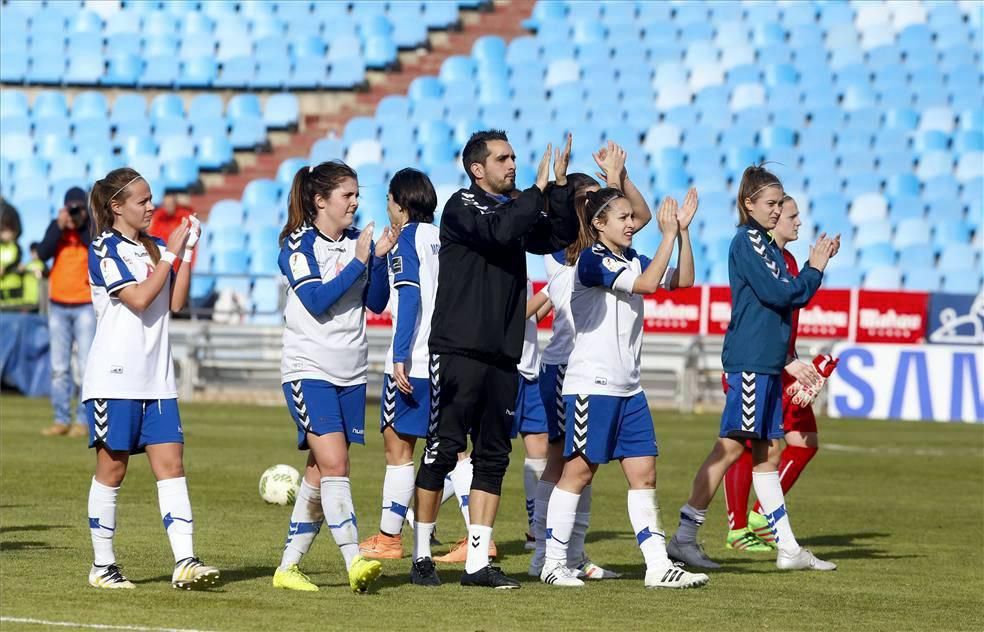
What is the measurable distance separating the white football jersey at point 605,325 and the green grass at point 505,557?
961 mm

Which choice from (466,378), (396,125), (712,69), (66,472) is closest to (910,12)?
(712,69)

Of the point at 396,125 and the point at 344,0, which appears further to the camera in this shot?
the point at 344,0

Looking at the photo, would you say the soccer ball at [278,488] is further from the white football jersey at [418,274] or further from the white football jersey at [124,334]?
the white football jersey at [124,334]

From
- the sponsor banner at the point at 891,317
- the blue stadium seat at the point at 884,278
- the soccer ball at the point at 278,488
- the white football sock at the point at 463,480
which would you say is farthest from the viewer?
the blue stadium seat at the point at 884,278

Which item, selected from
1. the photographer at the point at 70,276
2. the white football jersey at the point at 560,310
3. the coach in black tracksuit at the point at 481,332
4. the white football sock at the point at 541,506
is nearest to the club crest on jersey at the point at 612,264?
the coach in black tracksuit at the point at 481,332

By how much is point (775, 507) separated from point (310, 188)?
10.5 feet

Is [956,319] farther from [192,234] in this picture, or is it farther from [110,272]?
[110,272]

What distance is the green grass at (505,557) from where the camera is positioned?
6590 millimetres

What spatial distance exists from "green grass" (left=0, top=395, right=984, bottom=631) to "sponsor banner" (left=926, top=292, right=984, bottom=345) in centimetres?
607

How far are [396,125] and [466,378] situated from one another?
2167 cm

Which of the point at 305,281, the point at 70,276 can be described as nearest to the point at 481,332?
the point at 305,281

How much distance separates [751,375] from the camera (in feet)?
28.2

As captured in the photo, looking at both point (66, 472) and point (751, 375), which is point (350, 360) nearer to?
point (751, 375)

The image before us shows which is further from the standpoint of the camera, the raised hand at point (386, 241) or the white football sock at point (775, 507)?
the white football sock at point (775, 507)
